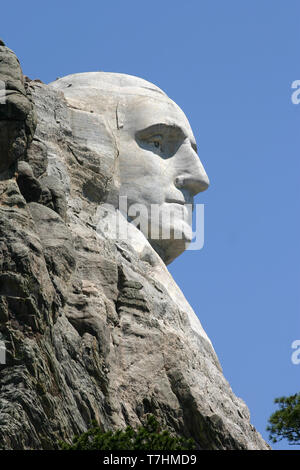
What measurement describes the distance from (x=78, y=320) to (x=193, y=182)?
7797 mm

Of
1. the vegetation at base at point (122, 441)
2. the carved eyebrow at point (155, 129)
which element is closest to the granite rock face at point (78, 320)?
the vegetation at base at point (122, 441)

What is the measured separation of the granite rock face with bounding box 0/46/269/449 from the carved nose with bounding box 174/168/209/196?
7.02 ft

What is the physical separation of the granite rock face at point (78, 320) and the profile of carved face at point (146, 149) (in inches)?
28.1

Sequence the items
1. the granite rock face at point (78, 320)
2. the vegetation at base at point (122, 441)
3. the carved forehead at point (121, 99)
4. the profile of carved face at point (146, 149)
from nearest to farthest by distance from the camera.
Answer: the vegetation at base at point (122, 441) → the granite rock face at point (78, 320) → the profile of carved face at point (146, 149) → the carved forehead at point (121, 99)

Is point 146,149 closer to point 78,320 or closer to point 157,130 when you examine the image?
point 157,130

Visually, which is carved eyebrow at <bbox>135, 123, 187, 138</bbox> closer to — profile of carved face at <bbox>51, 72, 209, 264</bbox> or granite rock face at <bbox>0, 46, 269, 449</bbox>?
profile of carved face at <bbox>51, 72, 209, 264</bbox>

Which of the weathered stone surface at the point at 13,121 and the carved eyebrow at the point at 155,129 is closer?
the weathered stone surface at the point at 13,121

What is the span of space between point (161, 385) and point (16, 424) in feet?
16.6

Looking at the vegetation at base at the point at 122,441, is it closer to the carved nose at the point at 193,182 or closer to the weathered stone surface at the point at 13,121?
the weathered stone surface at the point at 13,121

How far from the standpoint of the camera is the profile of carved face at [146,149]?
35.8 m

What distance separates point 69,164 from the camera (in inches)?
1341

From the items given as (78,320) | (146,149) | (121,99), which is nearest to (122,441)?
(78,320)

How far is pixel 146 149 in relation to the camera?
3662 centimetres

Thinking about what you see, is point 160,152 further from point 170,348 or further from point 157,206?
point 170,348
